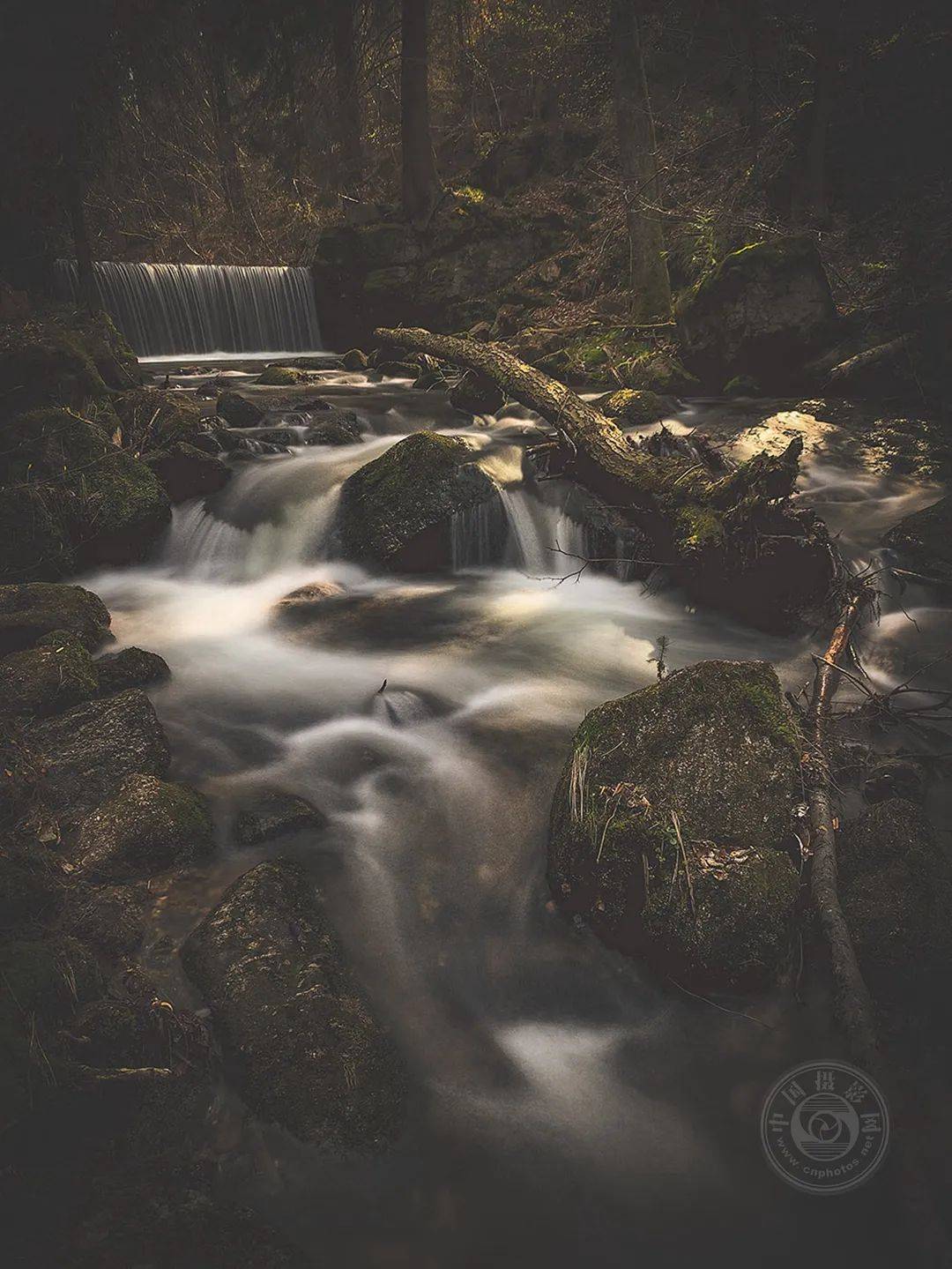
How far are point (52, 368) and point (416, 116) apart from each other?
14050 millimetres

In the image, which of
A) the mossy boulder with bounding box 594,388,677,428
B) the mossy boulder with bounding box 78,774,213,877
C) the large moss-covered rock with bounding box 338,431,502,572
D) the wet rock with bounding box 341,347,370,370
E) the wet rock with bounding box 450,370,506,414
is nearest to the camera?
the mossy boulder with bounding box 78,774,213,877

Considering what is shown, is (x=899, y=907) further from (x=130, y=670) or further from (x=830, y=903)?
(x=130, y=670)

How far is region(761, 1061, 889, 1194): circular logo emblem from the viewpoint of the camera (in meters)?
2.39

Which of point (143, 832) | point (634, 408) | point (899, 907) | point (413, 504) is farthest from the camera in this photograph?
point (634, 408)

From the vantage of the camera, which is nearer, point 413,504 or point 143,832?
point 143,832

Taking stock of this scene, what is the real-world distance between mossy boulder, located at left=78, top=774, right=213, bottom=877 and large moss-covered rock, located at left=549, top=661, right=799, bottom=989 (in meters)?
1.84

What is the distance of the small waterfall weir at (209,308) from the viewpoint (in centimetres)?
1719

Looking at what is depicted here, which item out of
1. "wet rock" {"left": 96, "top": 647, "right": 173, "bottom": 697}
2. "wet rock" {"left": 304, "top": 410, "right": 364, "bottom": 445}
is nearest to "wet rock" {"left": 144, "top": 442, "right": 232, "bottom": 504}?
"wet rock" {"left": 304, "top": 410, "right": 364, "bottom": 445}

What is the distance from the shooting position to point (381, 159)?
28875 millimetres

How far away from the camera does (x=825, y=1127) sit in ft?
8.41

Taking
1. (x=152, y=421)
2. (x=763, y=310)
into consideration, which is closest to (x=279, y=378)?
(x=152, y=421)

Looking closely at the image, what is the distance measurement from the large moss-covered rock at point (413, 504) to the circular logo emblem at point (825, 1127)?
18.2 feet

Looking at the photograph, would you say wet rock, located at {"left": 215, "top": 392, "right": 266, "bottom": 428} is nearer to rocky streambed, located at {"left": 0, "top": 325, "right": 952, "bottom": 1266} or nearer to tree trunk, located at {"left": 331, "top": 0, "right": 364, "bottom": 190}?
rocky streambed, located at {"left": 0, "top": 325, "right": 952, "bottom": 1266}

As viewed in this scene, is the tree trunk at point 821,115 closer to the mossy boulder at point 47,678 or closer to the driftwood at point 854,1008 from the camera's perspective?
the driftwood at point 854,1008
